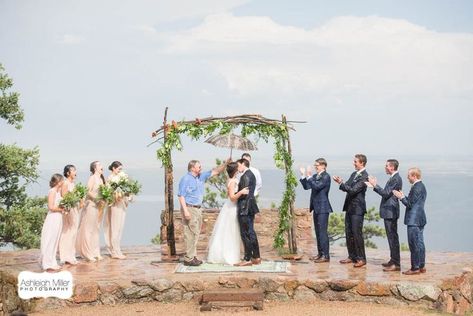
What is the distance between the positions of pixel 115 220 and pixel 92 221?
21.2 inches

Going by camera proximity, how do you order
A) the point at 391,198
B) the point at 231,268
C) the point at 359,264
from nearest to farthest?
the point at 391,198 → the point at 231,268 → the point at 359,264

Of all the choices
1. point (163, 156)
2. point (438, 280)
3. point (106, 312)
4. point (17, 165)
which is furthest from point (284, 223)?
point (17, 165)

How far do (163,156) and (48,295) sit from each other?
169 inches

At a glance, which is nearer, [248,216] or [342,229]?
[248,216]

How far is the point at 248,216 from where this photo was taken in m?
15.4

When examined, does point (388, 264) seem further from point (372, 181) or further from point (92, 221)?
point (92, 221)

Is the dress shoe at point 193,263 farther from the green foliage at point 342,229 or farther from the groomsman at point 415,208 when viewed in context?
the green foliage at point 342,229

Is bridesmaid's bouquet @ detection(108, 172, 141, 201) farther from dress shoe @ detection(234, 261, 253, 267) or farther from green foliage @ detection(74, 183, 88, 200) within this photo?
dress shoe @ detection(234, 261, 253, 267)

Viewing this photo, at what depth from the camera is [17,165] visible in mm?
22656

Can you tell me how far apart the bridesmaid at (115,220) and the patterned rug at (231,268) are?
204 centimetres

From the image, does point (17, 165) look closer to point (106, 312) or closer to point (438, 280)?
point (106, 312)

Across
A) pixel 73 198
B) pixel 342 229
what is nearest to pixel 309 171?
pixel 73 198

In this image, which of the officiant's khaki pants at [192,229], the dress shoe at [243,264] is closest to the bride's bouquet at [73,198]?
the officiant's khaki pants at [192,229]

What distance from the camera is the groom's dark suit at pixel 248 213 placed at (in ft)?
50.2
